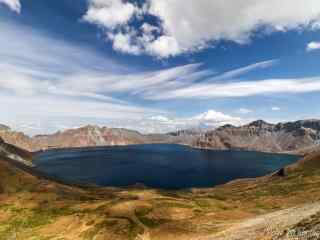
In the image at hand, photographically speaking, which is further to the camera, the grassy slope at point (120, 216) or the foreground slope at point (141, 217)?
the grassy slope at point (120, 216)

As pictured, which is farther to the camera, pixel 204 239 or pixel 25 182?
pixel 25 182

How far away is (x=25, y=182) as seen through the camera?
612 ft

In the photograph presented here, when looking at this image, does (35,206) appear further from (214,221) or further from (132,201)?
(214,221)

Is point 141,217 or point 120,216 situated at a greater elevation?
point 120,216

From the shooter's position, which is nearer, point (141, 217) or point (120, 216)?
point (120, 216)

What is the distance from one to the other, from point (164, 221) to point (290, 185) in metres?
117

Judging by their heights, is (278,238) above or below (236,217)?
above

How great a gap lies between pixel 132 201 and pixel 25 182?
102572 millimetres

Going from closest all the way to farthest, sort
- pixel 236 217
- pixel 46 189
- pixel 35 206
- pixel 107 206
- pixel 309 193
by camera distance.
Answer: pixel 236 217, pixel 107 206, pixel 35 206, pixel 309 193, pixel 46 189

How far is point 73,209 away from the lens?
12175 centimetres

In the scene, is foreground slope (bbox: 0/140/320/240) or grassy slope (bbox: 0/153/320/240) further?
grassy slope (bbox: 0/153/320/240)

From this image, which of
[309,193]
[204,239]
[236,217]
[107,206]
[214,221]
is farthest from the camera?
[309,193]

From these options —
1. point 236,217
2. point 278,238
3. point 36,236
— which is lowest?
point 36,236

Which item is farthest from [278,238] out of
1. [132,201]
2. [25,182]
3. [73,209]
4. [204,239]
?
[25,182]
